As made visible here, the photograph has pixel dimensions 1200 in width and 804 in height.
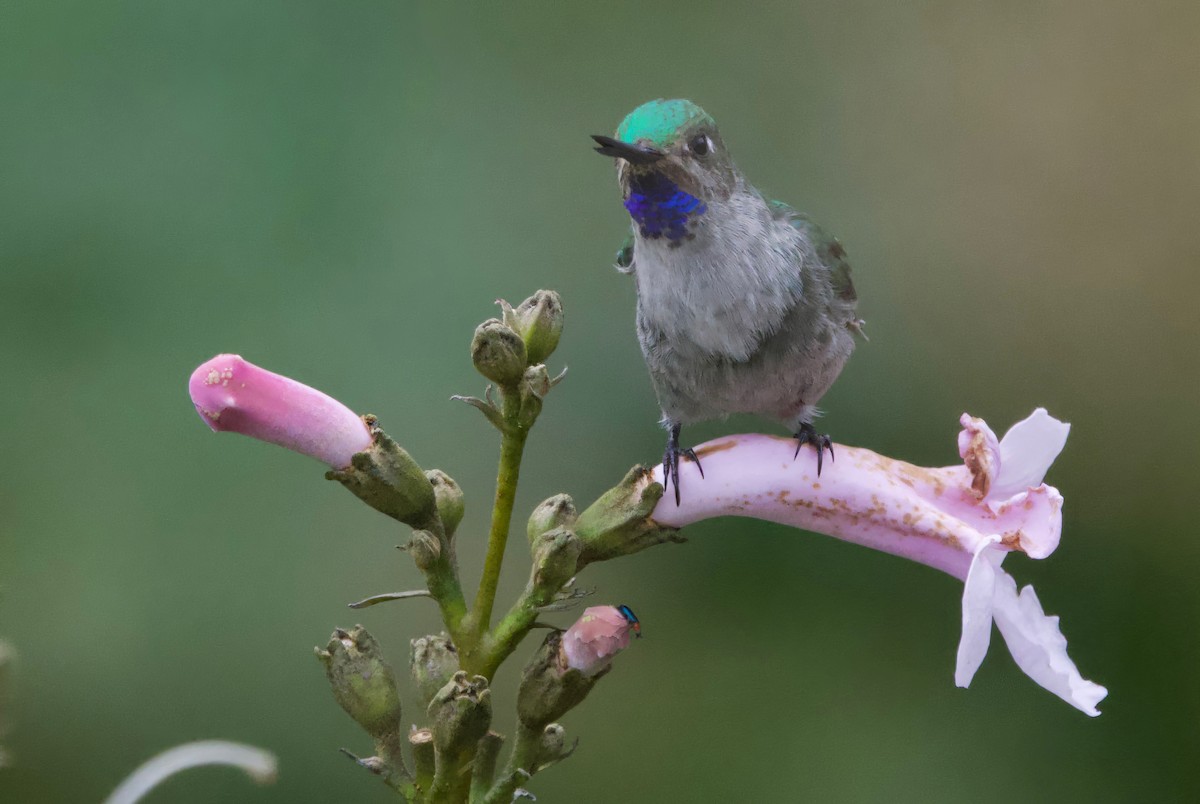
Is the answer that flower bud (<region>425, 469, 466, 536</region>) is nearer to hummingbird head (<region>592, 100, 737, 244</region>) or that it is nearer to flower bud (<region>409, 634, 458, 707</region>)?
flower bud (<region>409, 634, 458, 707</region>)

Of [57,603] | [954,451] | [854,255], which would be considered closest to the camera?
[57,603]

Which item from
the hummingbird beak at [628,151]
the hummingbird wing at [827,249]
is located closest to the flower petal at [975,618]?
the hummingbird beak at [628,151]

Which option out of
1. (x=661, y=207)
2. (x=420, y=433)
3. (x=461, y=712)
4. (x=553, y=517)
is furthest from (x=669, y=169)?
(x=420, y=433)

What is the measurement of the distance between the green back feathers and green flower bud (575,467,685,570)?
0.37 meters

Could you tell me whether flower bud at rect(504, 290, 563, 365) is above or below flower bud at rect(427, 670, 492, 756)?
above

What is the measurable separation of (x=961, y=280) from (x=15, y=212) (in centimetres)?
197

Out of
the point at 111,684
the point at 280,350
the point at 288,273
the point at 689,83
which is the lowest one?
the point at 111,684

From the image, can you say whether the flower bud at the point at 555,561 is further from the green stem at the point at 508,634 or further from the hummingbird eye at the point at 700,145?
the hummingbird eye at the point at 700,145

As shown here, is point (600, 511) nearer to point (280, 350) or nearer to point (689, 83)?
point (280, 350)

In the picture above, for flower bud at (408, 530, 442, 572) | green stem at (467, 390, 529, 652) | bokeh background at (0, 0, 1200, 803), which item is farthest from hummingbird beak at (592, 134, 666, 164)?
bokeh background at (0, 0, 1200, 803)

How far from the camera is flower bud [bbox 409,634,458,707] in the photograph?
0.98 m

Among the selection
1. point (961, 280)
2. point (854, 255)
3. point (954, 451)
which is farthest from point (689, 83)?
point (954, 451)

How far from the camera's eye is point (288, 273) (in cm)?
236

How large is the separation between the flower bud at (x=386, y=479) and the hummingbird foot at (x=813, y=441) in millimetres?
366
